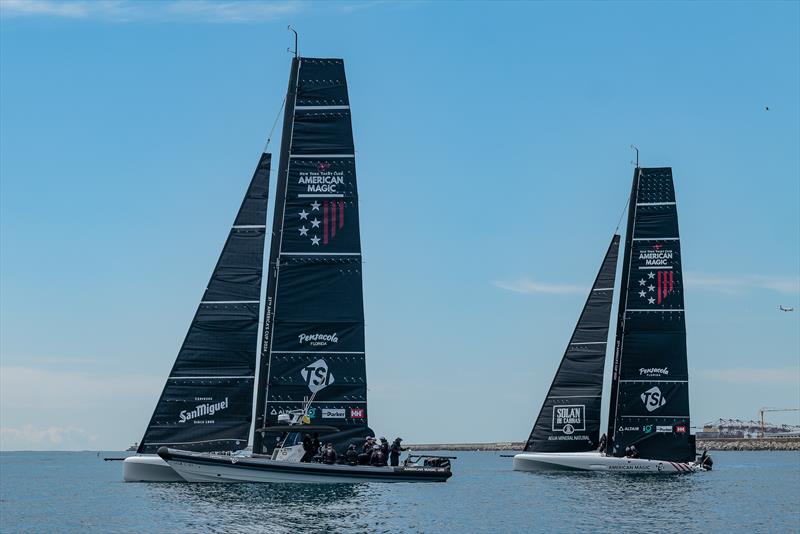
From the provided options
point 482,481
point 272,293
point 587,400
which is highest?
point 272,293

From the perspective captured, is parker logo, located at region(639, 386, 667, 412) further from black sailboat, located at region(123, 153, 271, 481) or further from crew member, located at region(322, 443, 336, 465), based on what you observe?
black sailboat, located at region(123, 153, 271, 481)

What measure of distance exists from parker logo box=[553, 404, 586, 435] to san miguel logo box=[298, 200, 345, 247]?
20.3m

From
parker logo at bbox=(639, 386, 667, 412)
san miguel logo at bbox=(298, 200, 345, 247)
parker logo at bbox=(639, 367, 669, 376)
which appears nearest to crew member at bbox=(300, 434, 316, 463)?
san miguel logo at bbox=(298, 200, 345, 247)

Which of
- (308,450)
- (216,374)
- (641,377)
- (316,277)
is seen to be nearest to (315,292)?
(316,277)

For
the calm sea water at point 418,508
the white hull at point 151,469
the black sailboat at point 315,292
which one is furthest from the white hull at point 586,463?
the white hull at point 151,469

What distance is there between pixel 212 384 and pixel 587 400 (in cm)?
2379

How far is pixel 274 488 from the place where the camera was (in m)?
48.8

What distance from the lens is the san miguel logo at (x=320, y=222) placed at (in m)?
47.2

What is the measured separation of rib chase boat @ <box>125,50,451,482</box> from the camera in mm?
45281

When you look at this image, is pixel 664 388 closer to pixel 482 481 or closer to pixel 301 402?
pixel 482 481

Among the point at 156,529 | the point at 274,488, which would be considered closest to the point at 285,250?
the point at 274,488

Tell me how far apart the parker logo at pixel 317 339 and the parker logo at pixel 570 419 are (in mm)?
19164

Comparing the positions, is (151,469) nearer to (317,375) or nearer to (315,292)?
(317,375)

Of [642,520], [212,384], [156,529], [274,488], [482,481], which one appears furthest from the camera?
[482,481]
